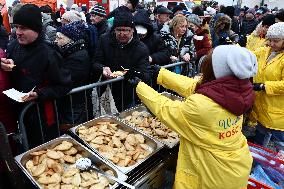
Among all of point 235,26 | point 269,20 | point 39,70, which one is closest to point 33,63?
point 39,70

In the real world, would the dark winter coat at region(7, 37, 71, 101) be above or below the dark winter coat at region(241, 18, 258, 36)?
above

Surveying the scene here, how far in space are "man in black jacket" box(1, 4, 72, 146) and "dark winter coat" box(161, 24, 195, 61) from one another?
2606 mm

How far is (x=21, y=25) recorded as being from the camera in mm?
2670

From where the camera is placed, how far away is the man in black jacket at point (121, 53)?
11.6 ft

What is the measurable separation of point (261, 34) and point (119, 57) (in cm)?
352

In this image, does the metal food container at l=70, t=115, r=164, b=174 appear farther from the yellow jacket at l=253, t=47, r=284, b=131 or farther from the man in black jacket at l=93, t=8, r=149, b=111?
the yellow jacket at l=253, t=47, r=284, b=131

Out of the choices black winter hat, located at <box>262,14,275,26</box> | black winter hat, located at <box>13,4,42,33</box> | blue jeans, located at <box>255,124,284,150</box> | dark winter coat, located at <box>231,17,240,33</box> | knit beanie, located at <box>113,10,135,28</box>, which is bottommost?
blue jeans, located at <box>255,124,284,150</box>

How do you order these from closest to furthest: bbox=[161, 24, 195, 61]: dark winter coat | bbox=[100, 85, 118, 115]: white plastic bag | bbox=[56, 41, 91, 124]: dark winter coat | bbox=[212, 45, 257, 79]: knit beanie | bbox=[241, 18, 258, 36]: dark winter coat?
bbox=[212, 45, 257, 79]: knit beanie, bbox=[56, 41, 91, 124]: dark winter coat, bbox=[100, 85, 118, 115]: white plastic bag, bbox=[161, 24, 195, 61]: dark winter coat, bbox=[241, 18, 258, 36]: dark winter coat

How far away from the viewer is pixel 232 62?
2.02 m

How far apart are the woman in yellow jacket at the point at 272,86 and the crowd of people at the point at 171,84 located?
13mm

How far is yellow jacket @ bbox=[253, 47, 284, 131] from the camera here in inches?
142

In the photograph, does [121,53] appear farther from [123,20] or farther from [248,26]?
[248,26]

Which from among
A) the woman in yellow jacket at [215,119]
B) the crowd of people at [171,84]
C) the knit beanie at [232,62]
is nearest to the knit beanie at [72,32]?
the crowd of people at [171,84]

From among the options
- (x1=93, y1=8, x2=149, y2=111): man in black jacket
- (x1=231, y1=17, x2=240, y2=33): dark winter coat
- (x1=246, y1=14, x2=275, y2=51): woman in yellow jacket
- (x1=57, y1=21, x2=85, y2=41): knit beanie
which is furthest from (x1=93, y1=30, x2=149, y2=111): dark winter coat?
(x1=231, y1=17, x2=240, y2=33): dark winter coat
